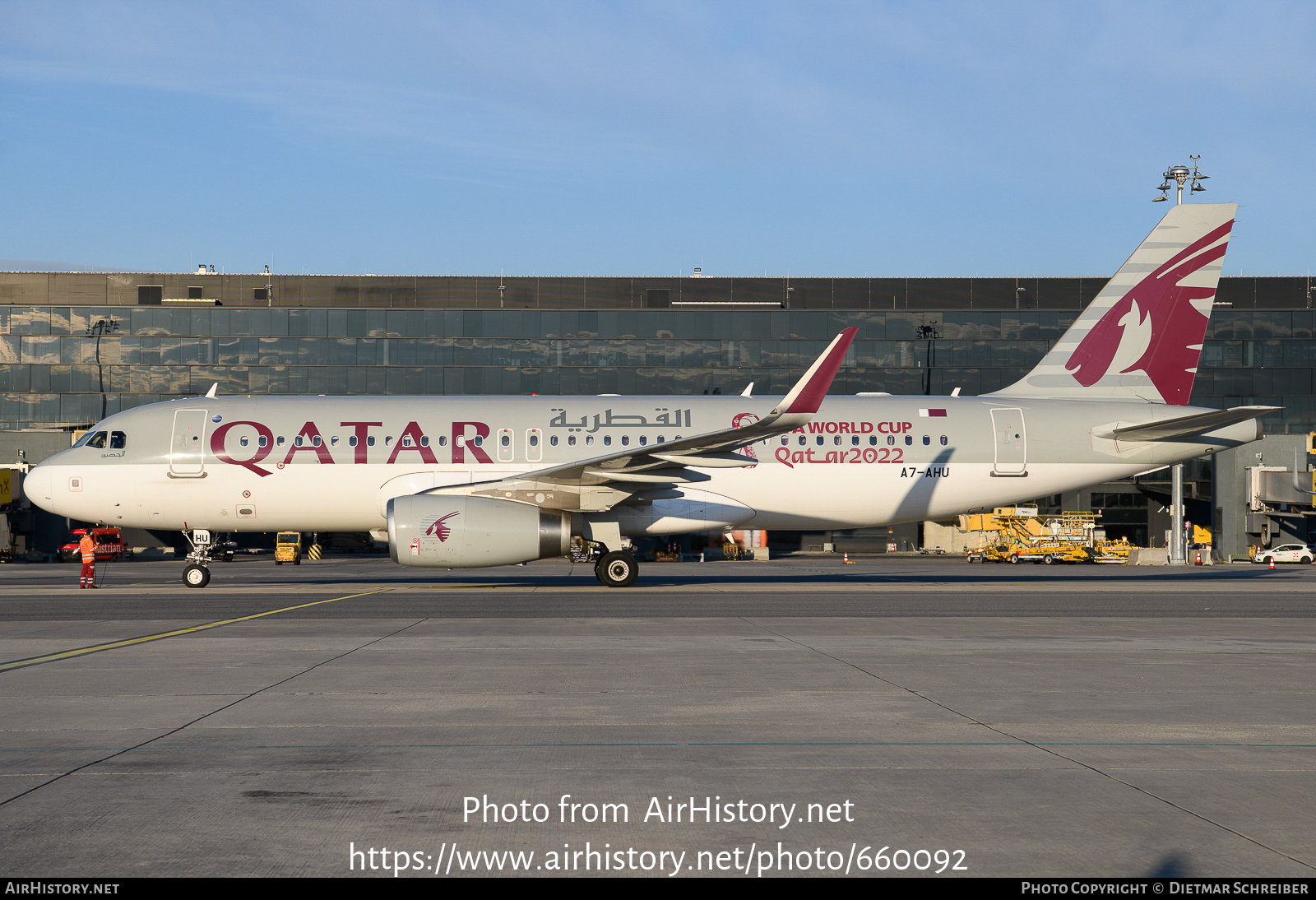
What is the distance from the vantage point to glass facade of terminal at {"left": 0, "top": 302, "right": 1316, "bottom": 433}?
5609 cm

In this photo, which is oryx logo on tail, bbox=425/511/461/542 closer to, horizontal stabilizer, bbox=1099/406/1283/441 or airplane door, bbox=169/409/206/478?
airplane door, bbox=169/409/206/478

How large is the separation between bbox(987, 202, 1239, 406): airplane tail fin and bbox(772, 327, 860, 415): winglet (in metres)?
8.18

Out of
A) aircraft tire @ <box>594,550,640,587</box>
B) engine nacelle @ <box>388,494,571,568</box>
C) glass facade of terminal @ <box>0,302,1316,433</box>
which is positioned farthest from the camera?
glass facade of terminal @ <box>0,302,1316,433</box>

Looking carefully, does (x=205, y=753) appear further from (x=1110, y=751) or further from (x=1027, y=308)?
(x=1027, y=308)

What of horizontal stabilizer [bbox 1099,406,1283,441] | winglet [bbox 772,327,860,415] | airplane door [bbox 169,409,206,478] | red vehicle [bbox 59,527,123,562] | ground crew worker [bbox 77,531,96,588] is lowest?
red vehicle [bbox 59,527,123,562]

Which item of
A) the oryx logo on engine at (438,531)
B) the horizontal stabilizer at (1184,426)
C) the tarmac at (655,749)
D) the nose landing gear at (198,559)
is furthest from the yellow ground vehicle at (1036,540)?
the nose landing gear at (198,559)

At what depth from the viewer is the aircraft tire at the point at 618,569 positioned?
23719 mm

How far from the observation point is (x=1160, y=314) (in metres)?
27.1

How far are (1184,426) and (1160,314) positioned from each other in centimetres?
375

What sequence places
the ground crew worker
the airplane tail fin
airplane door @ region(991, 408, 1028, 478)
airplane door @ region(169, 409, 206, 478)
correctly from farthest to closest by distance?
→ the airplane tail fin < airplane door @ region(991, 408, 1028, 478) < the ground crew worker < airplane door @ region(169, 409, 206, 478)

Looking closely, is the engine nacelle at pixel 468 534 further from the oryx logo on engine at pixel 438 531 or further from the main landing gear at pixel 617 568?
the main landing gear at pixel 617 568

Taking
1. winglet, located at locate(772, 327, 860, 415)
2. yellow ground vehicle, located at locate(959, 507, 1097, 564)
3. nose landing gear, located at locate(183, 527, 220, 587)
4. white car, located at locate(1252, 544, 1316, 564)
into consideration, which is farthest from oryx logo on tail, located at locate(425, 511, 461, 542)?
white car, located at locate(1252, 544, 1316, 564)

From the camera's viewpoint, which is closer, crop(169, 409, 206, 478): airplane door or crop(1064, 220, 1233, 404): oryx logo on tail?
crop(169, 409, 206, 478): airplane door

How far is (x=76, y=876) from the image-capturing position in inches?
172
